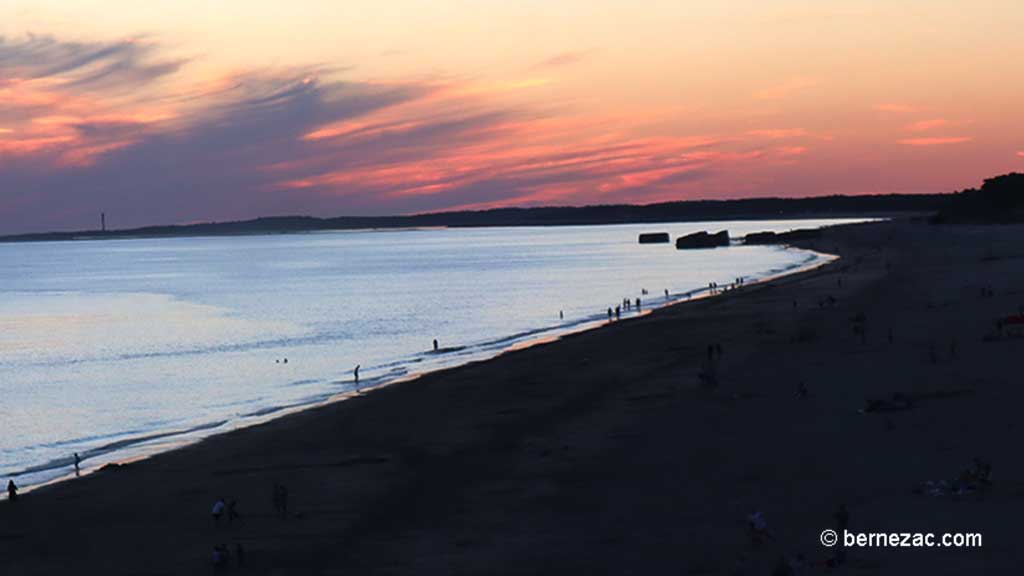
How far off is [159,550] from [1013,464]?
51.2 ft

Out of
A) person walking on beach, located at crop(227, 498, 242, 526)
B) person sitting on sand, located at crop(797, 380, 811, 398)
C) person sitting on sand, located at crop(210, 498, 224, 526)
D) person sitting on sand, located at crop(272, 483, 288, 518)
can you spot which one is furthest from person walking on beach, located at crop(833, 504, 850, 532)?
person sitting on sand, located at crop(797, 380, 811, 398)

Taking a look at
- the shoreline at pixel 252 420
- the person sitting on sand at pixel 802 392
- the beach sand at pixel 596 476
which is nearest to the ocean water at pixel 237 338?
the shoreline at pixel 252 420

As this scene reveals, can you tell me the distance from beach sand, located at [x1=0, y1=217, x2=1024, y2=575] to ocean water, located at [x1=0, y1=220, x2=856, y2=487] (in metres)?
5.99

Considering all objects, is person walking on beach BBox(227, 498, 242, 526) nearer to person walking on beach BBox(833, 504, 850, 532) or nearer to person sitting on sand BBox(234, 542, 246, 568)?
person sitting on sand BBox(234, 542, 246, 568)

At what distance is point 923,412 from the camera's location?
84.9 ft

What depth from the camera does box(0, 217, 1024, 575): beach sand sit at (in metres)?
18.4

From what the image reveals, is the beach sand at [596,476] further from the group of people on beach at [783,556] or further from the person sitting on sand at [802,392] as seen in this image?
the person sitting on sand at [802,392]

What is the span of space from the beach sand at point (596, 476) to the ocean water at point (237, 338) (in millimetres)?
5992

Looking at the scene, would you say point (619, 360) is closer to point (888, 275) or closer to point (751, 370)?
point (751, 370)

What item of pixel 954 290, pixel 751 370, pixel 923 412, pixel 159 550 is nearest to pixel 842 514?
pixel 923 412

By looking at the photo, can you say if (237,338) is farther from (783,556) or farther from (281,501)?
(783,556)

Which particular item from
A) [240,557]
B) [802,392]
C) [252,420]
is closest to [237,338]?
[252,420]

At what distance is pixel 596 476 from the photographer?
2405 centimetres

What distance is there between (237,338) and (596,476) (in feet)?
173
